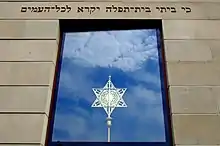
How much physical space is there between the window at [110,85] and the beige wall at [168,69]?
0.28 m

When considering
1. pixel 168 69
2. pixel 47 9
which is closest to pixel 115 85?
pixel 168 69

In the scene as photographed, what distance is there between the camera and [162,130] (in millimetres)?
6074

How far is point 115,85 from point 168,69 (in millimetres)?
1153

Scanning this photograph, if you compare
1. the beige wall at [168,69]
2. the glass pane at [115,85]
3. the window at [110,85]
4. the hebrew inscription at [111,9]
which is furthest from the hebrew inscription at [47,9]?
the glass pane at [115,85]

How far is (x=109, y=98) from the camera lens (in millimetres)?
6410

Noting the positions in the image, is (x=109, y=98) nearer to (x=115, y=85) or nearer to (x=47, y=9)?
(x=115, y=85)

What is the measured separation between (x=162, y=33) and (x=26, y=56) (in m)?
3.04

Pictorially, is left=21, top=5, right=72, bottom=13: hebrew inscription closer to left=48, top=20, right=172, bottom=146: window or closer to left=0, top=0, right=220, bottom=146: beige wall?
left=0, top=0, right=220, bottom=146: beige wall

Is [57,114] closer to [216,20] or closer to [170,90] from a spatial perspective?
[170,90]

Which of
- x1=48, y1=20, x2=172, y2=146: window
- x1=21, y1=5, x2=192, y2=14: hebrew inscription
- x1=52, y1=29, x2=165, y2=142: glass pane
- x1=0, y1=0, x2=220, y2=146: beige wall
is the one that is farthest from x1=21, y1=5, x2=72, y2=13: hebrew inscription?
x1=52, y1=29, x2=165, y2=142: glass pane

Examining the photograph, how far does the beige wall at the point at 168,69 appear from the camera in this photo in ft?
19.2

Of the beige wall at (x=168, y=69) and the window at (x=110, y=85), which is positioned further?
the window at (x=110, y=85)

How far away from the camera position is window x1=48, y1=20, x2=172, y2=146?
6043mm

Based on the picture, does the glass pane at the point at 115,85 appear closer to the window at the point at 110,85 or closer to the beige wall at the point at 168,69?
the window at the point at 110,85
